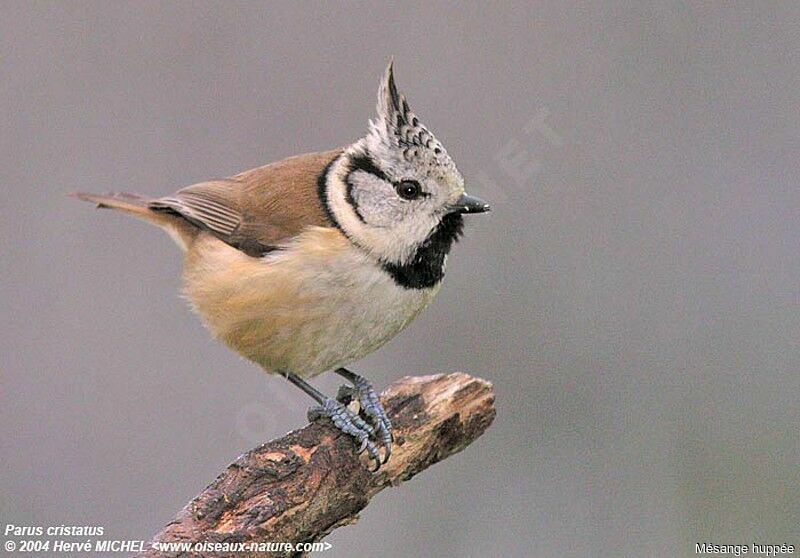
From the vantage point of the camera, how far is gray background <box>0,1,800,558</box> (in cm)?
559

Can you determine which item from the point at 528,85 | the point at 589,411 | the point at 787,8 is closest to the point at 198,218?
the point at 589,411

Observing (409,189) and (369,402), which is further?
(369,402)

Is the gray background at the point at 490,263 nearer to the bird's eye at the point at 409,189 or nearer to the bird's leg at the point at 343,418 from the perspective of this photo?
the bird's leg at the point at 343,418

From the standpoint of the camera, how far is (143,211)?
5.38 m

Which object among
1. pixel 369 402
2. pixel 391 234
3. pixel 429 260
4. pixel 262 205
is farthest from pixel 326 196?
pixel 369 402

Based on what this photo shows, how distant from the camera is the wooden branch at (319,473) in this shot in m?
3.71

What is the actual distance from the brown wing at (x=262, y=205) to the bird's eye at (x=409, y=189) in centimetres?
35

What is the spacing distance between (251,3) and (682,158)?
294 centimetres

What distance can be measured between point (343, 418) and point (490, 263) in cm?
204

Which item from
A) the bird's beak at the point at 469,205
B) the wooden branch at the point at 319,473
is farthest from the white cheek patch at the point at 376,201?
the wooden branch at the point at 319,473

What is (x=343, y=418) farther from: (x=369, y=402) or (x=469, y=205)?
(x=469, y=205)

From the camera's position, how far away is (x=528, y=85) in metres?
7.02

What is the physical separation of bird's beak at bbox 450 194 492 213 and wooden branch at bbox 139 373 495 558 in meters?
0.74

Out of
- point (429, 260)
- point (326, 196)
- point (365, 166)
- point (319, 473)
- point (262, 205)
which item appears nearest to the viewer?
point (319, 473)
